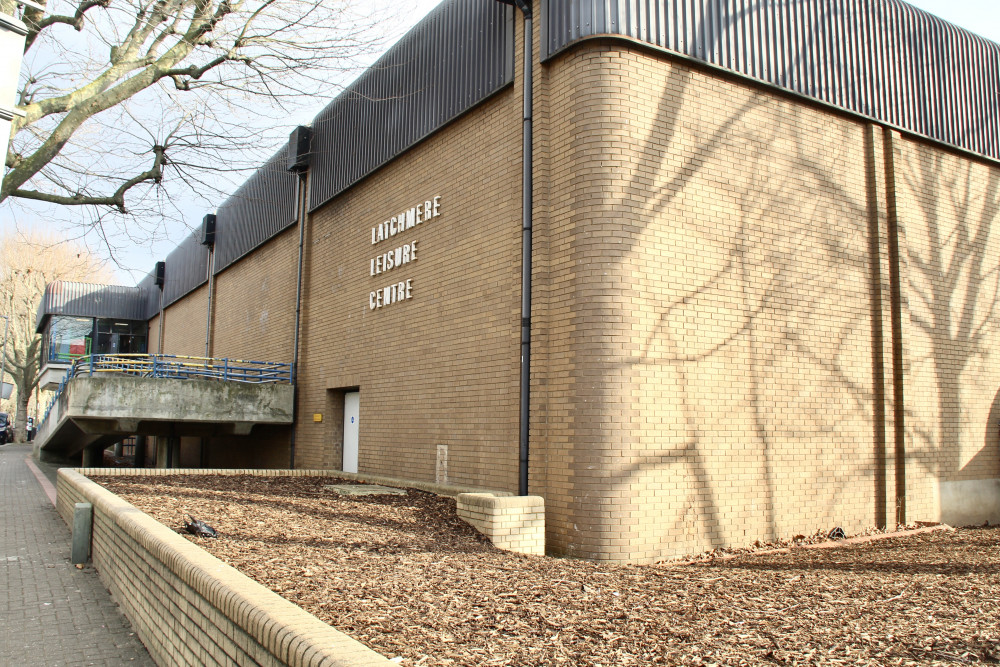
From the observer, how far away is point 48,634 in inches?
248

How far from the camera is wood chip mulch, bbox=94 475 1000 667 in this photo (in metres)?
4.55

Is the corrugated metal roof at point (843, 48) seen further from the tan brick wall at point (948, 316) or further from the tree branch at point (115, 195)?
the tree branch at point (115, 195)

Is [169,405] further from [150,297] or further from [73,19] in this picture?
[150,297]

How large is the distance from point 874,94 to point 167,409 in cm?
1598

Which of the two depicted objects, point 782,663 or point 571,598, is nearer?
point 782,663

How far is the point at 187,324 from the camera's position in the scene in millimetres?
30781

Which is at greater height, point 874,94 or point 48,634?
point 874,94

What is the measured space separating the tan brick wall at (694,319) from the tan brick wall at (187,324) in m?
21.8

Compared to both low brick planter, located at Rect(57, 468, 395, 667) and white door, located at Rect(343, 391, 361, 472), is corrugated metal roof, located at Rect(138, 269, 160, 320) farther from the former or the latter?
low brick planter, located at Rect(57, 468, 395, 667)

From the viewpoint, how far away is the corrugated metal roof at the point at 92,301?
132ft

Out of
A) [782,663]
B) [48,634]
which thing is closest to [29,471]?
[48,634]

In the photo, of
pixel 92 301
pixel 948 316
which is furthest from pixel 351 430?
pixel 92 301

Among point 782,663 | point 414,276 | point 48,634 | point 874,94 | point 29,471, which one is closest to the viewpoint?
point 782,663

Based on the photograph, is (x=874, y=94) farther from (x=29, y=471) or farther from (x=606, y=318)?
(x=29, y=471)
